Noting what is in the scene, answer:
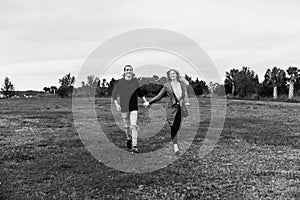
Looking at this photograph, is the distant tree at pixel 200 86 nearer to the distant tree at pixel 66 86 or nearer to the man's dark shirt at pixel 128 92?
the man's dark shirt at pixel 128 92

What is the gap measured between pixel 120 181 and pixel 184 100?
15.2ft

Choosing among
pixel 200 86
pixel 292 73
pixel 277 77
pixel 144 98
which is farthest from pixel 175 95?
pixel 277 77

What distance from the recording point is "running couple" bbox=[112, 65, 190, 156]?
13.7 meters

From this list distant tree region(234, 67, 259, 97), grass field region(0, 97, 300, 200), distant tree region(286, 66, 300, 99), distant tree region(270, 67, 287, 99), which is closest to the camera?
grass field region(0, 97, 300, 200)

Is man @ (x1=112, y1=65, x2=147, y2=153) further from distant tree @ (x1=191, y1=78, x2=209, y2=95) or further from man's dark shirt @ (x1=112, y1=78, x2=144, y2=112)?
distant tree @ (x1=191, y1=78, x2=209, y2=95)

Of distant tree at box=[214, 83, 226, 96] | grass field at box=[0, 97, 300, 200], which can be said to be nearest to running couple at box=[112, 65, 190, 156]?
grass field at box=[0, 97, 300, 200]

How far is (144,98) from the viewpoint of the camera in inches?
568

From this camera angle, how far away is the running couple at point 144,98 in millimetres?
13719

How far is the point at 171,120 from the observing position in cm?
1495

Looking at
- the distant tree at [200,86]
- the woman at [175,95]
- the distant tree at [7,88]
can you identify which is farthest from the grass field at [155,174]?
the distant tree at [7,88]

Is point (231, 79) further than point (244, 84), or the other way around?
point (231, 79)

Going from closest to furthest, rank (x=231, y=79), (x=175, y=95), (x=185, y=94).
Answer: (x=175, y=95), (x=185, y=94), (x=231, y=79)

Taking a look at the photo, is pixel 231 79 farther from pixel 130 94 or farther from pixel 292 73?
pixel 130 94

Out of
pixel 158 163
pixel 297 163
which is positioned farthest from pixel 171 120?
pixel 297 163
